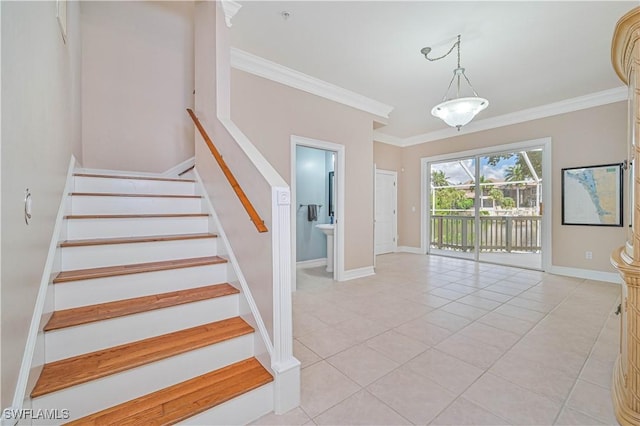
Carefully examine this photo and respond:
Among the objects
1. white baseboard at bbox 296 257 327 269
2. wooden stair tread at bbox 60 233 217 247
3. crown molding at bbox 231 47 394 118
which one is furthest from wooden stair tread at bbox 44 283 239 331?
white baseboard at bbox 296 257 327 269

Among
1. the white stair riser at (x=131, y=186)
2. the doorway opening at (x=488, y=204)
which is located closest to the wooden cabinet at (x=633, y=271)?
the white stair riser at (x=131, y=186)

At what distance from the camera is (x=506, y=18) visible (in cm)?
258

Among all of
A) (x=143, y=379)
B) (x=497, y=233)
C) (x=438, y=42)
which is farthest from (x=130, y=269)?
(x=497, y=233)

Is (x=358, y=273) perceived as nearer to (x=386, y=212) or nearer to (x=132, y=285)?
(x=386, y=212)

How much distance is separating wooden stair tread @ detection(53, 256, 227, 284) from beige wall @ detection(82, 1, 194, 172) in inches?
85.0

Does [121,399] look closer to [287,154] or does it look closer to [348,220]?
[287,154]

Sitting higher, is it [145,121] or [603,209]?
[145,121]

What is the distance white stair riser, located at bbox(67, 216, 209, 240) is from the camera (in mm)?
1933

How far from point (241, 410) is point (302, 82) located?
370cm

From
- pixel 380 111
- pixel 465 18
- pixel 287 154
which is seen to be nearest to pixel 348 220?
pixel 287 154

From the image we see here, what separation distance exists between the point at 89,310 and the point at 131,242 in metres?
0.50

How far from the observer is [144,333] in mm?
1550

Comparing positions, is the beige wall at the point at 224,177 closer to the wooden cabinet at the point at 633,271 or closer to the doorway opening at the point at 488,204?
the wooden cabinet at the point at 633,271

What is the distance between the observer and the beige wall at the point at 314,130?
3410 millimetres
